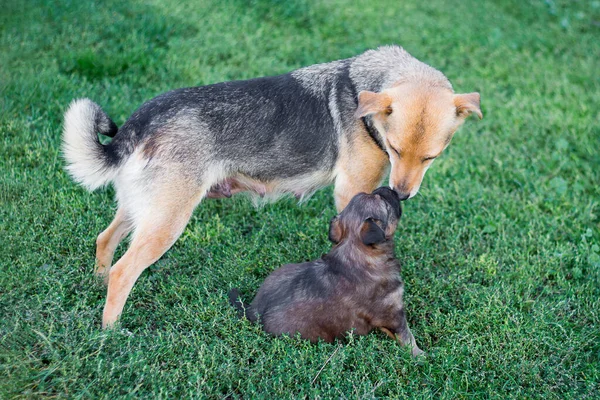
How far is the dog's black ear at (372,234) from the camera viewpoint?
4078mm

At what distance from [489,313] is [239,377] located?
2021mm

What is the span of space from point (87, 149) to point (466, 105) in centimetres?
282

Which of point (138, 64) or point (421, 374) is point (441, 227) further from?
point (138, 64)

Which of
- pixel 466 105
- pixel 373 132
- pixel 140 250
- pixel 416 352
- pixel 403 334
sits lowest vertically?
pixel 416 352

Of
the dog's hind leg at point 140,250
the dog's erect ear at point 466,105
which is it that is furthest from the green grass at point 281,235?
the dog's erect ear at point 466,105

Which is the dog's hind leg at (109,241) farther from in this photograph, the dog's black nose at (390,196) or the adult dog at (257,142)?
the dog's black nose at (390,196)

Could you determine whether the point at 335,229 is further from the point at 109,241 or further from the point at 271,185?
the point at 109,241

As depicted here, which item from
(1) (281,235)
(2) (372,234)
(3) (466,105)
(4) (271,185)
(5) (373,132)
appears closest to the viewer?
(2) (372,234)

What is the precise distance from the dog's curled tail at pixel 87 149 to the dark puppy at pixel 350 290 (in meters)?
1.49

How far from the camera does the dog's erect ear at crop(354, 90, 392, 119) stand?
4.46 metres

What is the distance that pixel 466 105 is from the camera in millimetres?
4594

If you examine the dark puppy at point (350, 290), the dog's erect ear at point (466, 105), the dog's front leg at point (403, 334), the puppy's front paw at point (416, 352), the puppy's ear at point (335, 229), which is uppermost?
the dog's erect ear at point (466, 105)

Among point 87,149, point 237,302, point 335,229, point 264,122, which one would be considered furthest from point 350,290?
point 87,149

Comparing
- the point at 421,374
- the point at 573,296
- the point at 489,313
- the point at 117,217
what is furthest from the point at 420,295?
the point at 117,217
